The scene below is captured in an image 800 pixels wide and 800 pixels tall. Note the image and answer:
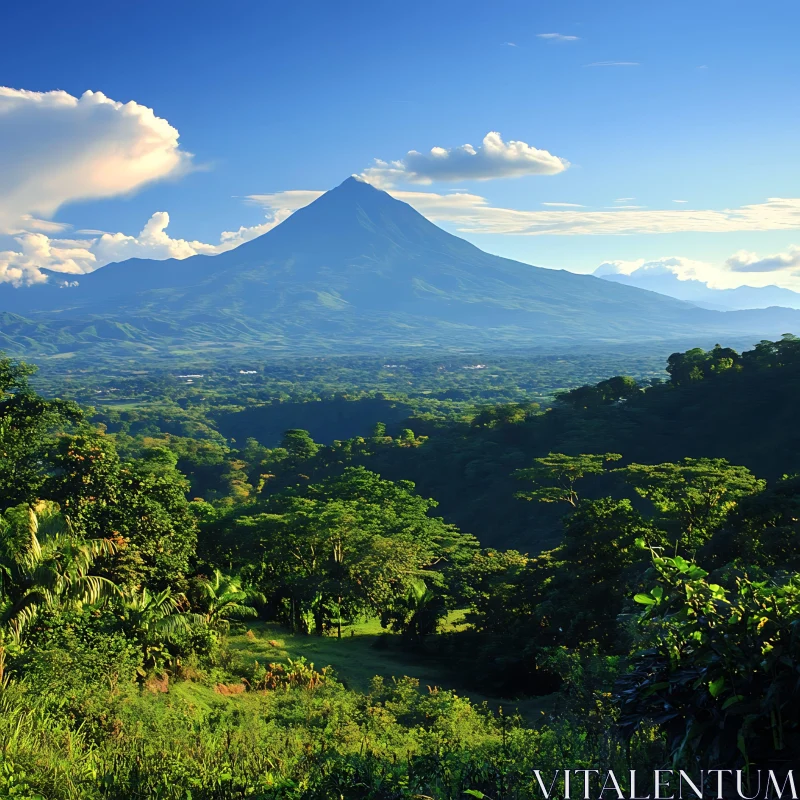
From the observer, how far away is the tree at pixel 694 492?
17469 millimetres

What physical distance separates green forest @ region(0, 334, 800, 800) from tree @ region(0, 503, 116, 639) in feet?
0.13

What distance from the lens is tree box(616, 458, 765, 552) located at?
1747cm

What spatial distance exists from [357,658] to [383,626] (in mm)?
3958

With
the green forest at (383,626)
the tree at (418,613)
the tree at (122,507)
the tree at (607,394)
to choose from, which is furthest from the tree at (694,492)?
the tree at (607,394)

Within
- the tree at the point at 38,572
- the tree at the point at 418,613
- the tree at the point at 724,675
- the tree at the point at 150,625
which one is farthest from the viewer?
the tree at the point at 418,613

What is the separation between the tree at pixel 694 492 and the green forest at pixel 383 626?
92 millimetres

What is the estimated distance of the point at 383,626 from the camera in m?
20.0

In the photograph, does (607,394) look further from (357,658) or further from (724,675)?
(724,675)

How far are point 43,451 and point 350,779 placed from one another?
14111mm

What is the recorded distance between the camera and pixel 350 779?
17.1ft

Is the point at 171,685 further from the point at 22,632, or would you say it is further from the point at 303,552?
the point at 303,552

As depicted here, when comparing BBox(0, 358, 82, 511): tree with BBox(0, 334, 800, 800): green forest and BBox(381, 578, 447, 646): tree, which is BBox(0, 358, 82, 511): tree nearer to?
BBox(0, 334, 800, 800): green forest

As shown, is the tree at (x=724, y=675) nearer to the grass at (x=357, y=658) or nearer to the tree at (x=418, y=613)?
the grass at (x=357, y=658)

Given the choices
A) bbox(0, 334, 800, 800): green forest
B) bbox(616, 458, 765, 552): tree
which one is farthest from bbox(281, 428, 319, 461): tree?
bbox(616, 458, 765, 552): tree
